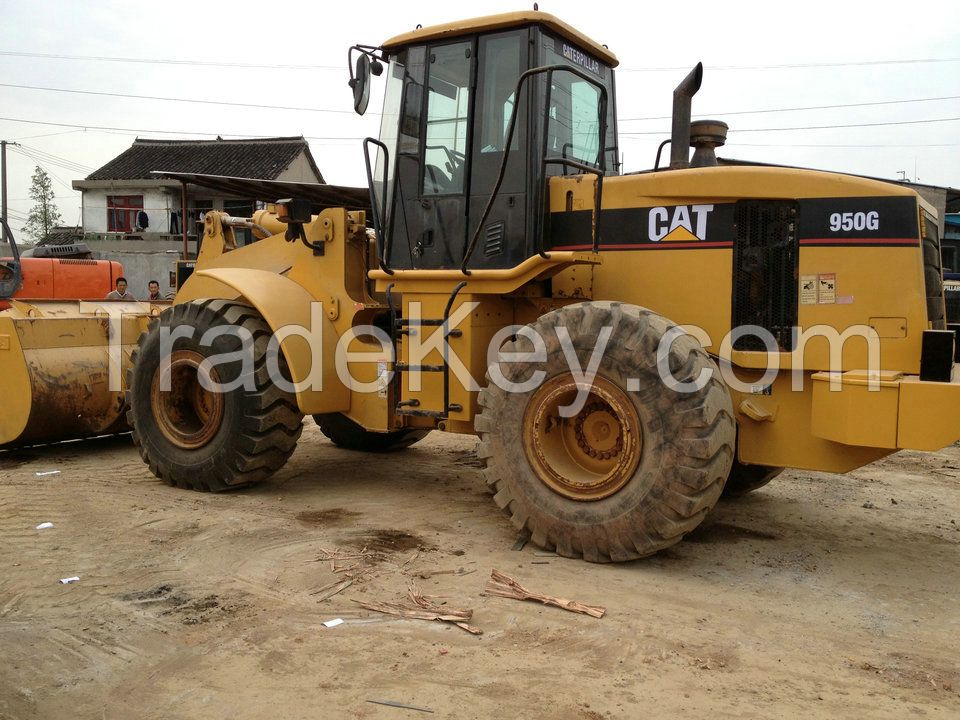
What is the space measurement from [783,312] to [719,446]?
101cm

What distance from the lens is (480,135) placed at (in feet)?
18.0

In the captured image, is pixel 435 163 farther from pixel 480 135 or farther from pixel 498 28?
pixel 498 28

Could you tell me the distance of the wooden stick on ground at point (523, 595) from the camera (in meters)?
3.95

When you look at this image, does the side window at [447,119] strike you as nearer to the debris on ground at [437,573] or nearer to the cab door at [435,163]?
the cab door at [435,163]

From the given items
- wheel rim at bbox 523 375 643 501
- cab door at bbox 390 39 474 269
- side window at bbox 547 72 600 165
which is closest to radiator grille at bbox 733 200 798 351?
wheel rim at bbox 523 375 643 501

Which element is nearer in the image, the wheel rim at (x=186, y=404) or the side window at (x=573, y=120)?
the side window at (x=573, y=120)

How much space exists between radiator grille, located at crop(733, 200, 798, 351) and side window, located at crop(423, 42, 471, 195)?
73.7 inches

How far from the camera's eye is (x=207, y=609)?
396 cm

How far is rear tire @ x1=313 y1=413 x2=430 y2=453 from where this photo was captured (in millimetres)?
7683

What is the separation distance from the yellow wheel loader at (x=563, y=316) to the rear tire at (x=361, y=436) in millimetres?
1440

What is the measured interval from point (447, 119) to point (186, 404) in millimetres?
3048

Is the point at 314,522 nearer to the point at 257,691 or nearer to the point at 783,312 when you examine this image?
the point at 257,691

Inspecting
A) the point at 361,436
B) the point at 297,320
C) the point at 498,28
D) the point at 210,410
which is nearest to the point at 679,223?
the point at 498,28

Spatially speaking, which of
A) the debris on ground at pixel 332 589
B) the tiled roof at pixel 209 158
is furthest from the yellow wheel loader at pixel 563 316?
the tiled roof at pixel 209 158
